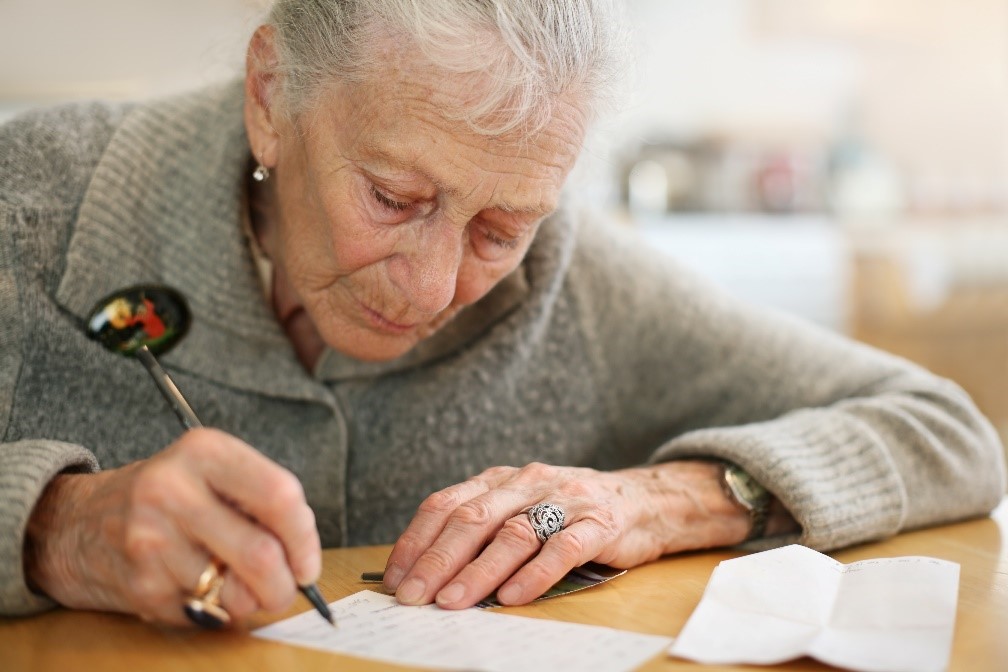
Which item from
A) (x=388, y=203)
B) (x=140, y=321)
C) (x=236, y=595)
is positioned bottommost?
(x=236, y=595)

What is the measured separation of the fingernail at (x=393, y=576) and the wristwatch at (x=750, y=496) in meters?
0.39

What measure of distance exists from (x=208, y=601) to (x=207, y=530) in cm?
6

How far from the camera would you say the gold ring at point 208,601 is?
714mm

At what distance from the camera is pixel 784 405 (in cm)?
136

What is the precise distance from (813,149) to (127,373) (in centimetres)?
379

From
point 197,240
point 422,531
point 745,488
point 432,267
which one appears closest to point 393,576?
point 422,531

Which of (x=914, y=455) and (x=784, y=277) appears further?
(x=784, y=277)

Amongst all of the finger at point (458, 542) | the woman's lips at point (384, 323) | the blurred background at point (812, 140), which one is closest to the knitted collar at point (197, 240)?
the woman's lips at point (384, 323)

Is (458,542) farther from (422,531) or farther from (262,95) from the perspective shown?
(262,95)

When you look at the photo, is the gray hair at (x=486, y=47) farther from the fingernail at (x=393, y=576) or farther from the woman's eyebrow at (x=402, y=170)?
the fingernail at (x=393, y=576)

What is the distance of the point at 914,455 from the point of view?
46.3 inches

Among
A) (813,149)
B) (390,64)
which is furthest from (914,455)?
(813,149)

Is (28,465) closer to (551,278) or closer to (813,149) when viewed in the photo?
(551,278)

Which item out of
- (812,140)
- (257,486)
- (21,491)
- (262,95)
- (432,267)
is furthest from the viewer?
(812,140)
